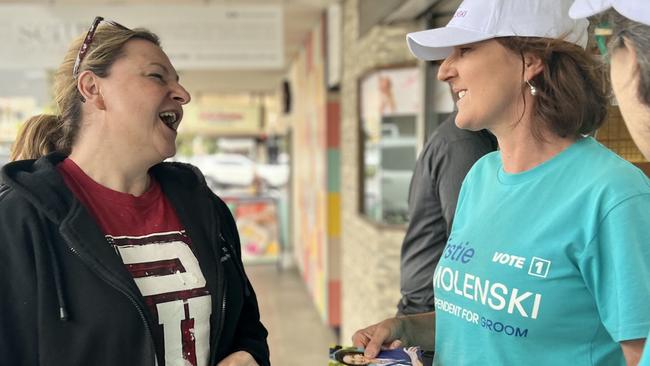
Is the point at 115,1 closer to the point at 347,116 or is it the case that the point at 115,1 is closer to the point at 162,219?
the point at 347,116

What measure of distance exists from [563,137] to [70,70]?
3.57 ft

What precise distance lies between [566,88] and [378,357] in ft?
1.99

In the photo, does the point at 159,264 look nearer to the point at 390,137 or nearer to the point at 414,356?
the point at 414,356

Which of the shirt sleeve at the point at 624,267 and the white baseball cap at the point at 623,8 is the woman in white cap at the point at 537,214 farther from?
the white baseball cap at the point at 623,8

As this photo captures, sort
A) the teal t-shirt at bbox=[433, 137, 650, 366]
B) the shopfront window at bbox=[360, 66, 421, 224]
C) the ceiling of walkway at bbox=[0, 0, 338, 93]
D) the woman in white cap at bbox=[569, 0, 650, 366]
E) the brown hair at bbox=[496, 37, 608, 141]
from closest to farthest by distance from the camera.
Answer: the woman in white cap at bbox=[569, 0, 650, 366] → the teal t-shirt at bbox=[433, 137, 650, 366] → the brown hair at bbox=[496, 37, 608, 141] → the shopfront window at bbox=[360, 66, 421, 224] → the ceiling of walkway at bbox=[0, 0, 338, 93]

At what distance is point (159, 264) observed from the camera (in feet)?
4.38

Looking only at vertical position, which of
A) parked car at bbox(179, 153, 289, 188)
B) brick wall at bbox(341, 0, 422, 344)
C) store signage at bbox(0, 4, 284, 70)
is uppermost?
store signage at bbox(0, 4, 284, 70)

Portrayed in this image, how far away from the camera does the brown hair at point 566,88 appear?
1.06m

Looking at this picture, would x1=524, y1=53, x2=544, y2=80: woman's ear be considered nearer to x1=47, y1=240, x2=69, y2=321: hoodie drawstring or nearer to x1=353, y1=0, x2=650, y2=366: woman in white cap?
x1=353, y1=0, x2=650, y2=366: woman in white cap

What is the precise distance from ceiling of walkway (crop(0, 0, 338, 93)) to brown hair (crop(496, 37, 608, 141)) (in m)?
3.99

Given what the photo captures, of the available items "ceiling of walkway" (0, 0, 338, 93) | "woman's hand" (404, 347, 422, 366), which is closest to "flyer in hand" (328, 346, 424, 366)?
"woman's hand" (404, 347, 422, 366)

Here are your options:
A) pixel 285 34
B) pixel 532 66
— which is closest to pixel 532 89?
pixel 532 66

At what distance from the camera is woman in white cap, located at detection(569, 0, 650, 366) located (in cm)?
77

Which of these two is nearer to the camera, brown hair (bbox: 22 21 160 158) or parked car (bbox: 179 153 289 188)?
brown hair (bbox: 22 21 160 158)
